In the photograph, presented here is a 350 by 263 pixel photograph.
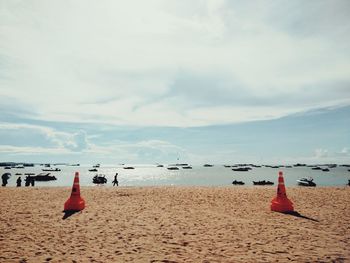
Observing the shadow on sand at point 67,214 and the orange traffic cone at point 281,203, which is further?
the orange traffic cone at point 281,203

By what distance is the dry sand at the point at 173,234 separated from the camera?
21.7ft

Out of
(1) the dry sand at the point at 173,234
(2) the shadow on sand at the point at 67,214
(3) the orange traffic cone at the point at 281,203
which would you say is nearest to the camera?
(1) the dry sand at the point at 173,234

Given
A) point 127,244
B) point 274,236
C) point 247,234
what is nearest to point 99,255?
point 127,244

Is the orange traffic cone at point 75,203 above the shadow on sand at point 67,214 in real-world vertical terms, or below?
above

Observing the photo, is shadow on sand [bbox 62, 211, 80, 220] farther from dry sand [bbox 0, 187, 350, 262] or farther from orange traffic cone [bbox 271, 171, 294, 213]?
orange traffic cone [bbox 271, 171, 294, 213]

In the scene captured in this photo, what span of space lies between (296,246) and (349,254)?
3.88ft

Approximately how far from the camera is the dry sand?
662cm

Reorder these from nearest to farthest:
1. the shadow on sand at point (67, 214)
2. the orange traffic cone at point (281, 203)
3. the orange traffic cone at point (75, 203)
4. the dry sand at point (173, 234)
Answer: the dry sand at point (173, 234), the shadow on sand at point (67, 214), the orange traffic cone at point (281, 203), the orange traffic cone at point (75, 203)

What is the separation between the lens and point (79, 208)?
1283 cm

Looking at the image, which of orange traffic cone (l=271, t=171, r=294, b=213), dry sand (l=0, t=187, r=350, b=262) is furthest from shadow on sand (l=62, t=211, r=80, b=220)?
orange traffic cone (l=271, t=171, r=294, b=213)

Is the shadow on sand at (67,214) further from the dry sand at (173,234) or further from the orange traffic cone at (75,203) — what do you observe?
the orange traffic cone at (75,203)

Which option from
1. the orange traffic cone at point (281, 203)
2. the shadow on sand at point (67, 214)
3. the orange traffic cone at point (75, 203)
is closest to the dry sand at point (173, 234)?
the shadow on sand at point (67, 214)

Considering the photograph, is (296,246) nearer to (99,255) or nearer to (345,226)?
(345,226)

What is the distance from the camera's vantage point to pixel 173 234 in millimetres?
8852
